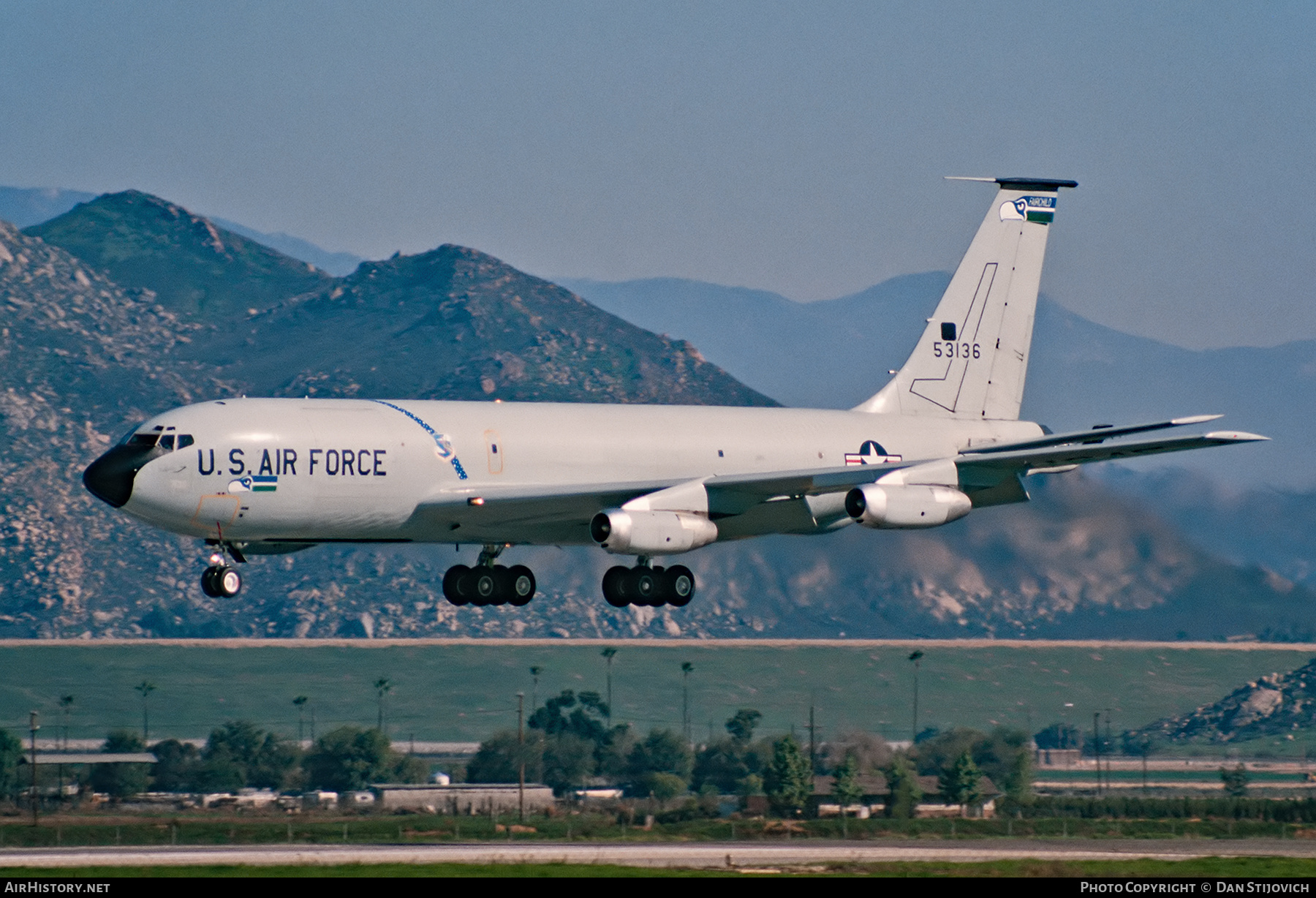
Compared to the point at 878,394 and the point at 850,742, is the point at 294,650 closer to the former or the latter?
the point at 850,742

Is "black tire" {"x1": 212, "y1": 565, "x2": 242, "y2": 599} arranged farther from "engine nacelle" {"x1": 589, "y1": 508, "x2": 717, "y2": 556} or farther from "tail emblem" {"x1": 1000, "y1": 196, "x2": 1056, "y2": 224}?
"tail emblem" {"x1": 1000, "y1": 196, "x2": 1056, "y2": 224}

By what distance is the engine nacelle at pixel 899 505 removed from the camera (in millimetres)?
56875

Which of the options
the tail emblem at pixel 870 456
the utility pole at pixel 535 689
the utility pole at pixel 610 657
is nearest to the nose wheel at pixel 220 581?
the tail emblem at pixel 870 456

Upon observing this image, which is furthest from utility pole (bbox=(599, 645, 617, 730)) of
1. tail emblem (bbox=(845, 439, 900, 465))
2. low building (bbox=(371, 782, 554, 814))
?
tail emblem (bbox=(845, 439, 900, 465))

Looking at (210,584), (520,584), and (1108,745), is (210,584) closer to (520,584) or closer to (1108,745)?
(520,584)

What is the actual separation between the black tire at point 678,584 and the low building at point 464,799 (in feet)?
118

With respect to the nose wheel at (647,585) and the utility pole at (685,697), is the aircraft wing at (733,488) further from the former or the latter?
the utility pole at (685,697)

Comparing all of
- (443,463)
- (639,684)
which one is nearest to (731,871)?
(443,463)

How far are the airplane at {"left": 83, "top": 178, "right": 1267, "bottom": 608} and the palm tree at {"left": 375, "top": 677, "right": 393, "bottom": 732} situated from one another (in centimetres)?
9801

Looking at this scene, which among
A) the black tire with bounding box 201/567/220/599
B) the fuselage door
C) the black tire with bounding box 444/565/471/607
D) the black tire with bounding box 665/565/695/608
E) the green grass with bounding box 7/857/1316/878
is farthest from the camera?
the black tire with bounding box 444/565/471/607

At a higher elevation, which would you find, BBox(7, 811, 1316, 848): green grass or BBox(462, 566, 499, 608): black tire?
BBox(462, 566, 499, 608): black tire

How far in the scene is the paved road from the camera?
186ft

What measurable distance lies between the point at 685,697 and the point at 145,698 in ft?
153
